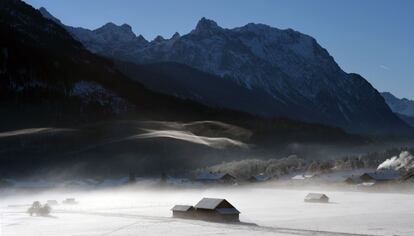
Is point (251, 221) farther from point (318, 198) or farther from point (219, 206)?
point (318, 198)

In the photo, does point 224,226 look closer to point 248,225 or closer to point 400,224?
point 248,225

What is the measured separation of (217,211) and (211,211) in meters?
1.87

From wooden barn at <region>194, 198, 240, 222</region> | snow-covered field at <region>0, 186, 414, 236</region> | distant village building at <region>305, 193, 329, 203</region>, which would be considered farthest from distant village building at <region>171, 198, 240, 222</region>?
distant village building at <region>305, 193, 329, 203</region>

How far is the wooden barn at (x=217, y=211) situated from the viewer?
108125 mm

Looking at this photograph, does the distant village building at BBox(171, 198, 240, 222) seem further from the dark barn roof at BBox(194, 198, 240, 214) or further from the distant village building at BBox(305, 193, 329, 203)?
the distant village building at BBox(305, 193, 329, 203)

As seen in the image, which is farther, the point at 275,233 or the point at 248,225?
the point at 248,225

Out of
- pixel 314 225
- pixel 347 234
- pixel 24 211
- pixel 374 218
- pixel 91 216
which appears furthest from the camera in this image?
pixel 24 211

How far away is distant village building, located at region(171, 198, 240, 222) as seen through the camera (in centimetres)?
10819

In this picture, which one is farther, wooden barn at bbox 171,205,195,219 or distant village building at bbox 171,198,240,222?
wooden barn at bbox 171,205,195,219

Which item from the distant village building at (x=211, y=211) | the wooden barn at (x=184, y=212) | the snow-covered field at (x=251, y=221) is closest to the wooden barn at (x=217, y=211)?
the distant village building at (x=211, y=211)

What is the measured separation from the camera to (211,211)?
11112 centimetres

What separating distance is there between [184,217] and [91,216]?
19945mm

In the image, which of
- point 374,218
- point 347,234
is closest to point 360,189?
point 374,218

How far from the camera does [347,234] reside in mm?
82562
